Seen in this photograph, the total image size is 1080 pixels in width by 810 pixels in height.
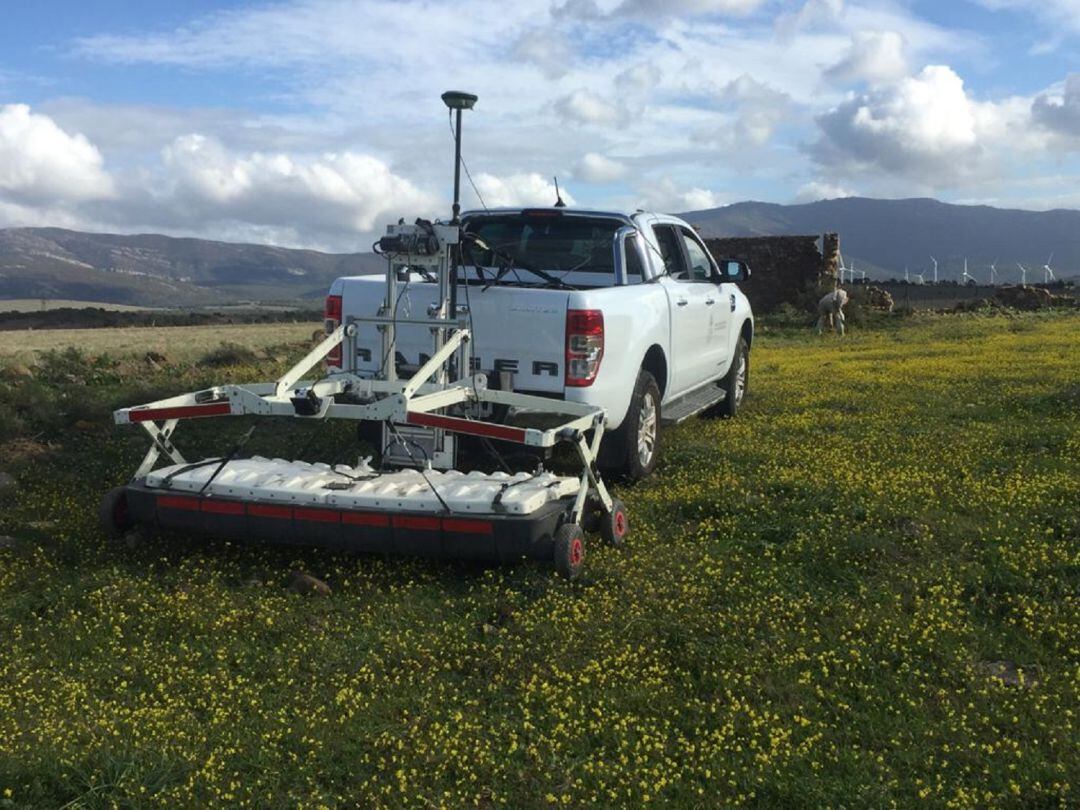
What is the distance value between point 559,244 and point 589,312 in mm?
1740

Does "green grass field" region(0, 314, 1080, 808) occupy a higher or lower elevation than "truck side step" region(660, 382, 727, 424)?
lower

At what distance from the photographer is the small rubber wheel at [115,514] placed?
5.98m

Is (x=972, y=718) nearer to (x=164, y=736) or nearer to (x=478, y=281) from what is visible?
(x=164, y=736)

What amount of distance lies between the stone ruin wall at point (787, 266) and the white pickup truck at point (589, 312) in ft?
66.5

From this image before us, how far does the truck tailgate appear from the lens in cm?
643

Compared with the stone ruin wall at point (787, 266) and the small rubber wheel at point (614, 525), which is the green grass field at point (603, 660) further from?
the stone ruin wall at point (787, 266)

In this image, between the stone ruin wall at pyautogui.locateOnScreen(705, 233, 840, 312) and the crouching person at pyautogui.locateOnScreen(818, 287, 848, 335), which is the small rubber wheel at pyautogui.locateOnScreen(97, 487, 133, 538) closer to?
the crouching person at pyautogui.locateOnScreen(818, 287, 848, 335)

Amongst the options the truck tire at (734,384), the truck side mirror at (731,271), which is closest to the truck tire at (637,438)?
the truck side mirror at (731,271)

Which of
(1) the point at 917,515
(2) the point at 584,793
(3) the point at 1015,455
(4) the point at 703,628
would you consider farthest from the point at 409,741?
(3) the point at 1015,455

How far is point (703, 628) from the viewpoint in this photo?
4.78m

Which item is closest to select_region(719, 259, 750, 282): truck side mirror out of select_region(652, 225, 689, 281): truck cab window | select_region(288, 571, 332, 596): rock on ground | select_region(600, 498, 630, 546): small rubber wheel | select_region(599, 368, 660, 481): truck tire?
select_region(652, 225, 689, 281): truck cab window

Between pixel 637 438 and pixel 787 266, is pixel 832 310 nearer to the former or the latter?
pixel 787 266

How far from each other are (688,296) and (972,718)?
5129 mm

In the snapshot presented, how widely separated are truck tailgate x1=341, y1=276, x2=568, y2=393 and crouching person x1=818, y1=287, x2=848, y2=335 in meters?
20.3
